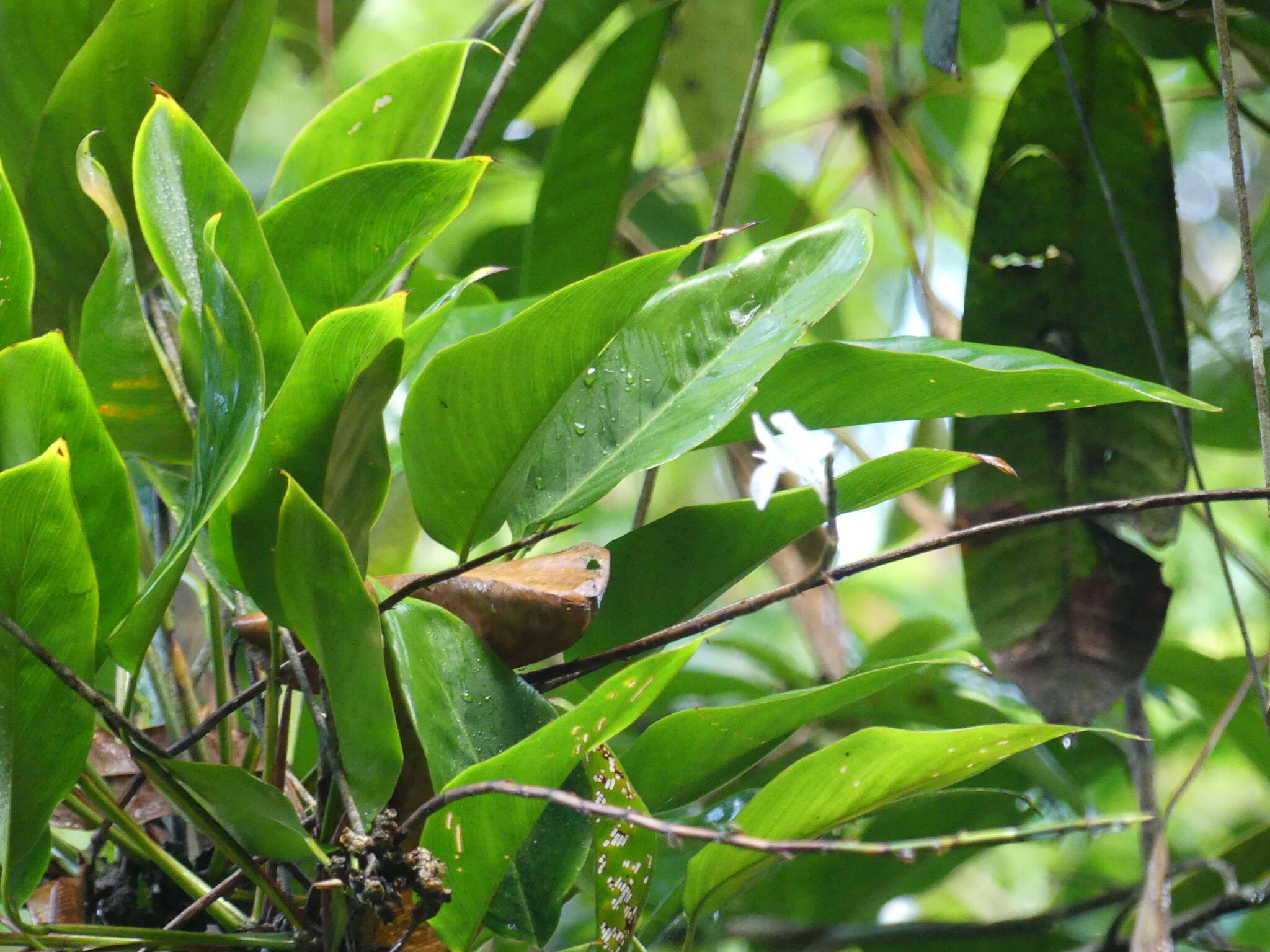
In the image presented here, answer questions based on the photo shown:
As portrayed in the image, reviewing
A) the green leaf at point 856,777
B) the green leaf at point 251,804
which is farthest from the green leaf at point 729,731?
the green leaf at point 251,804

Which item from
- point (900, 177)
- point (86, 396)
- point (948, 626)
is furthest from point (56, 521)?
point (900, 177)

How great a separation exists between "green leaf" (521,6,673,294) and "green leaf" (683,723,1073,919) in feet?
1.68

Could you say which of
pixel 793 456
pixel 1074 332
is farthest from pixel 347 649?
pixel 1074 332

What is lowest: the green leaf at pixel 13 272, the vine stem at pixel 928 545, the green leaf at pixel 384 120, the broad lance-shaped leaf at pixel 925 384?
the vine stem at pixel 928 545

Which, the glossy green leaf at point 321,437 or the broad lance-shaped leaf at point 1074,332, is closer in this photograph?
the glossy green leaf at point 321,437

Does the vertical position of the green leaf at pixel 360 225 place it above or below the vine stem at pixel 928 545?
above

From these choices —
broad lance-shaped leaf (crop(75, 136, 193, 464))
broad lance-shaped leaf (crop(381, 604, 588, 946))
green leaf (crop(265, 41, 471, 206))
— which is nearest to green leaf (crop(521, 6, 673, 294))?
green leaf (crop(265, 41, 471, 206))

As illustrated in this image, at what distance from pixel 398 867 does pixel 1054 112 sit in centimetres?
63

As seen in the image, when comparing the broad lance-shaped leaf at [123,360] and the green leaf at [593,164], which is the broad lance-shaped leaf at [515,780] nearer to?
the broad lance-shaped leaf at [123,360]

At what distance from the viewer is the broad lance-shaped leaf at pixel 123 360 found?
443 mm

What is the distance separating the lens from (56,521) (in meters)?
0.34

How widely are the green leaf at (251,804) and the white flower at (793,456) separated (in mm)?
194

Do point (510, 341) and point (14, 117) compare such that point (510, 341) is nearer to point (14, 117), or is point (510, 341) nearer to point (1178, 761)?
point (14, 117)

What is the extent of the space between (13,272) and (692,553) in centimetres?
31
